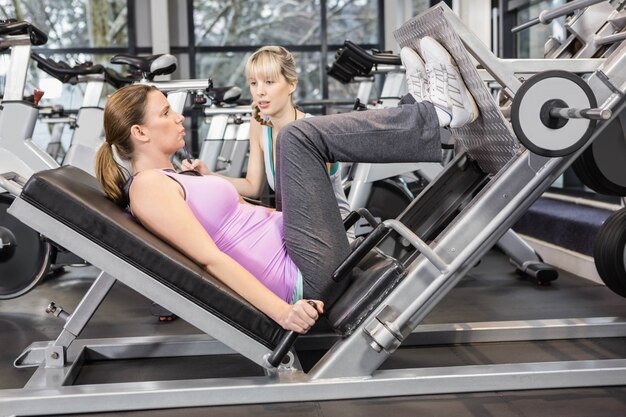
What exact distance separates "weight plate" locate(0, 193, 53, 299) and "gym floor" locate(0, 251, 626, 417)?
0.13 m

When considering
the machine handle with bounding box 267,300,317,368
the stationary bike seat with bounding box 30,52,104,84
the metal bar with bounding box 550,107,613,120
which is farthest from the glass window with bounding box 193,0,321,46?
the machine handle with bounding box 267,300,317,368

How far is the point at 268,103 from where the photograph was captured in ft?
8.42

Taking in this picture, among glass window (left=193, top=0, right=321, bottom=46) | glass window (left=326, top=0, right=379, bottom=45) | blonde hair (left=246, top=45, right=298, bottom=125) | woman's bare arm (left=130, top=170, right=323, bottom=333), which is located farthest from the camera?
glass window (left=326, top=0, right=379, bottom=45)

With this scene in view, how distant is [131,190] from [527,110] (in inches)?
43.5

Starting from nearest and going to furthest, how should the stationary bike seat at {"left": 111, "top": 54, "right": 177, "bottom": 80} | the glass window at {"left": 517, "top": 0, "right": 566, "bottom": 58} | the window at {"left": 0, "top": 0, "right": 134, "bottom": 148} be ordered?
the stationary bike seat at {"left": 111, "top": 54, "right": 177, "bottom": 80} < the glass window at {"left": 517, "top": 0, "right": 566, "bottom": 58} < the window at {"left": 0, "top": 0, "right": 134, "bottom": 148}

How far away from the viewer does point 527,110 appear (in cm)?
199

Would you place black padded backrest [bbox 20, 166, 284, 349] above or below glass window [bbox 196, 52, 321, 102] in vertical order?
above

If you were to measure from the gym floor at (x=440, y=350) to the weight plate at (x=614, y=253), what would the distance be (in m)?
0.25

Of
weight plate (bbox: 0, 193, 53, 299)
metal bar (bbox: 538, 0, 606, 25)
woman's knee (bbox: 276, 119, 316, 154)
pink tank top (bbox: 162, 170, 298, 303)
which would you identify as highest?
metal bar (bbox: 538, 0, 606, 25)

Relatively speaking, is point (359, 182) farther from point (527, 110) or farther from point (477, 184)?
point (527, 110)

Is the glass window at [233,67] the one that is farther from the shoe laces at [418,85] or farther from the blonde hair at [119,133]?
the blonde hair at [119,133]

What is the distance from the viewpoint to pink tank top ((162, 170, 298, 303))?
212 centimetres

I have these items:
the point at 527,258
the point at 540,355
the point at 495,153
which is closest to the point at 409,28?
the point at 495,153

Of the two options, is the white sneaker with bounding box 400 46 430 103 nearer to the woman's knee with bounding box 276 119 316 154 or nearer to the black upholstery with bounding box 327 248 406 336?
the woman's knee with bounding box 276 119 316 154
